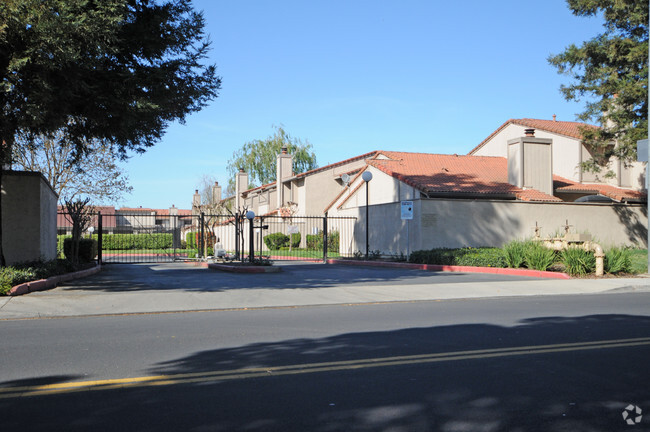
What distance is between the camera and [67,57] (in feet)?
35.9

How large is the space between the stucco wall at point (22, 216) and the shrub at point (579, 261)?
49.1ft

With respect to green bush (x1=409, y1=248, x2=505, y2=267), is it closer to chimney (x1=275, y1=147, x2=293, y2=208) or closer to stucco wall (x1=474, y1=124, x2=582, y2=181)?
stucco wall (x1=474, y1=124, x2=582, y2=181)

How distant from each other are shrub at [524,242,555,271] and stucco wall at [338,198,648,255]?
5.66 meters

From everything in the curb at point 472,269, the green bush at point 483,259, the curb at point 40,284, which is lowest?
the curb at point 472,269

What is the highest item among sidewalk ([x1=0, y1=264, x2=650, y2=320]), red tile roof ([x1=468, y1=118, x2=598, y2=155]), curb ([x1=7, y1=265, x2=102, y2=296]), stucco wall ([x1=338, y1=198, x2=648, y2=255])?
red tile roof ([x1=468, y1=118, x2=598, y2=155])

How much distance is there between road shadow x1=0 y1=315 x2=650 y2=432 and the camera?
445cm

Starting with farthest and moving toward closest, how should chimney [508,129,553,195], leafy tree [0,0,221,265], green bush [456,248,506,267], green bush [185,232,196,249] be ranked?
green bush [185,232,196,249]
chimney [508,129,553,195]
green bush [456,248,506,267]
leafy tree [0,0,221,265]

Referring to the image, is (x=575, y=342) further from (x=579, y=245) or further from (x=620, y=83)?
(x=620, y=83)

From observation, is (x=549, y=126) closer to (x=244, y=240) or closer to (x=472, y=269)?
(x=244, y=240)

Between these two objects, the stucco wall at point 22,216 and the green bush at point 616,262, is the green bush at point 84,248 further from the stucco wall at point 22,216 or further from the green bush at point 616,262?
the green bush at point 616,262

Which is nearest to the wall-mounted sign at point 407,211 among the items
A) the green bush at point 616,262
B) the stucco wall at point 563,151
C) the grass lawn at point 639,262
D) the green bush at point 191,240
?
the green bush at point 616,262

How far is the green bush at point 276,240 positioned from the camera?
41.1 metres

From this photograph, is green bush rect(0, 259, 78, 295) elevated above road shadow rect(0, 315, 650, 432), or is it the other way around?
green bush rect(0, 259, 78, 295)

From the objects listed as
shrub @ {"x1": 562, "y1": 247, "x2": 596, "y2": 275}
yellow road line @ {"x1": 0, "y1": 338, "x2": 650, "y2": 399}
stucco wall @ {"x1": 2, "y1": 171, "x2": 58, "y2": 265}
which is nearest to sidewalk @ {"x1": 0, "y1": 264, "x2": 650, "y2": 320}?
shrub @ {"x1": 562, "y1": 247, "x2": 596, "y2": 275}
